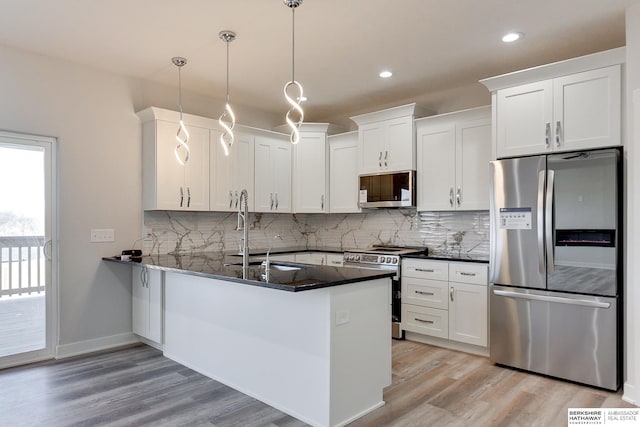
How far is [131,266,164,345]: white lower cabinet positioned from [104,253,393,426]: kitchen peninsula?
723 millimetres

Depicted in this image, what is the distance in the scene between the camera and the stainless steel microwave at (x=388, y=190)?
4.68m

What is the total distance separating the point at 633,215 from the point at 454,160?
5.88 feet

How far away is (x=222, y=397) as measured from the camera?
2943mm

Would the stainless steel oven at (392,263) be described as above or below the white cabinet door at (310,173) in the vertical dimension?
below

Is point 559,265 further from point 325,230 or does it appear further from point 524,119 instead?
point 325,230

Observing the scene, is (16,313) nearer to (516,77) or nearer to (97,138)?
(97,138)

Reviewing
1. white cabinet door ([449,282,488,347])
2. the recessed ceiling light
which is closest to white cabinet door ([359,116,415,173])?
the recessed ceiling light

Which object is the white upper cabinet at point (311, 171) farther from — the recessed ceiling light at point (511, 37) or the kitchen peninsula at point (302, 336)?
the recessed ceiling light at point (511, 37)

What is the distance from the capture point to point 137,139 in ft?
14.3

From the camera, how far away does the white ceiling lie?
292 centimetres

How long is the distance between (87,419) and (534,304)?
11.0 ft

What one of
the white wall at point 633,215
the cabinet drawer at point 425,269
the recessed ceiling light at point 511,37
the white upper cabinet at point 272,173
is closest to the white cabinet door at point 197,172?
the white upper cabinet at point 272,173

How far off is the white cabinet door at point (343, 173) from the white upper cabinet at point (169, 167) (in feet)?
5.61

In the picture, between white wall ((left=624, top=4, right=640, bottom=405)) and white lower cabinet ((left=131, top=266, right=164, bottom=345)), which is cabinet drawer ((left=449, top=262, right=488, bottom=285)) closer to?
white wall ((left=624, top=4, right=640, bottom=405))
